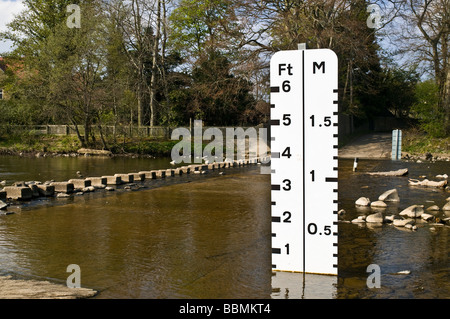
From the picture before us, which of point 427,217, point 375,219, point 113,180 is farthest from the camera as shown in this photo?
point 113,180

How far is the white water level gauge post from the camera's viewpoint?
489 cm

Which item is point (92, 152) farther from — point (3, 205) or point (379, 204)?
point (379, 204)

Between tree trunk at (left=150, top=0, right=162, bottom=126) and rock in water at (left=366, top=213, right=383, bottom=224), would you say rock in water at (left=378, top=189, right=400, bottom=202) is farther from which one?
tree trunk at (left=150, top=0, right=162, bottom=126)

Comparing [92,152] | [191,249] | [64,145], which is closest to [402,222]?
[191,249]

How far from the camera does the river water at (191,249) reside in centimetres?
511

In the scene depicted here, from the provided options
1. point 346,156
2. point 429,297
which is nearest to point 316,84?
point 429,297

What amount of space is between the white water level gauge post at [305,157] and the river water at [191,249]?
0.39 metres

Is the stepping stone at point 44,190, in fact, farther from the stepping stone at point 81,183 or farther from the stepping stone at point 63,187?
the stepping stone at point 81,183

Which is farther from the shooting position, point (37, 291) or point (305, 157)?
point (305, 157)

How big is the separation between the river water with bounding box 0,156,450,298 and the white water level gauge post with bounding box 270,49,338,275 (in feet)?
1.29

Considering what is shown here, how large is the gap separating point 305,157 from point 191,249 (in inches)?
105

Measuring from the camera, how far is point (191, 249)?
6.83 metres

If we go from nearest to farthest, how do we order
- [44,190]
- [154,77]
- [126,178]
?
[44,190], [126,178], [154,77]
